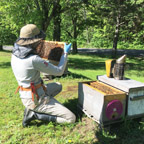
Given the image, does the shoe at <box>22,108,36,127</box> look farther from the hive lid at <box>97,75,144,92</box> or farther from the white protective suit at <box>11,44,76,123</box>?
the hive lid at <box>97,75,144,92</box>

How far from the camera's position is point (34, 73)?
3.23 metres

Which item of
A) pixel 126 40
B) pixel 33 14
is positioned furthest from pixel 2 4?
pixel 126 40

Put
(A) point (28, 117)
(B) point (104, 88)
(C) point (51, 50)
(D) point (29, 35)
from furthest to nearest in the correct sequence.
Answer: (C) point (51, 50) → (B) point (104, 88) → (A) point (28, 117) → (D) point (29, 35)

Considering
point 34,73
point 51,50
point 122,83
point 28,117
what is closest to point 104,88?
point 122,83

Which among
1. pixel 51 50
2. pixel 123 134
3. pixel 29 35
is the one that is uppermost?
pixel 29 35

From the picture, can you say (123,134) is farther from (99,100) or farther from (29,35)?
(29,35)

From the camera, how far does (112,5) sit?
517 inches

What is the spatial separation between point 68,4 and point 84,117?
8.70 meters

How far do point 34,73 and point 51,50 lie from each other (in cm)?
340

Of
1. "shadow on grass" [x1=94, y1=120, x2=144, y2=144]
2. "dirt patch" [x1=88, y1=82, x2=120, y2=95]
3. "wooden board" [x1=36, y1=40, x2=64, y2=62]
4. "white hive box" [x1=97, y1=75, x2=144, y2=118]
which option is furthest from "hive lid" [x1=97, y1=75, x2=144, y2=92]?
"wooden board" [x1=36, y1=40, x2=64, y2=62]

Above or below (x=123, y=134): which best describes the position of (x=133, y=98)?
above

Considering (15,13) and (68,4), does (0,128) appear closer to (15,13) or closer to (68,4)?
(15,13)

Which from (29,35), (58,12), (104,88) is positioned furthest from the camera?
(58,12)

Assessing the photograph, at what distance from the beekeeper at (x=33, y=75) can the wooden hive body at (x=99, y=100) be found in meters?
0.41
